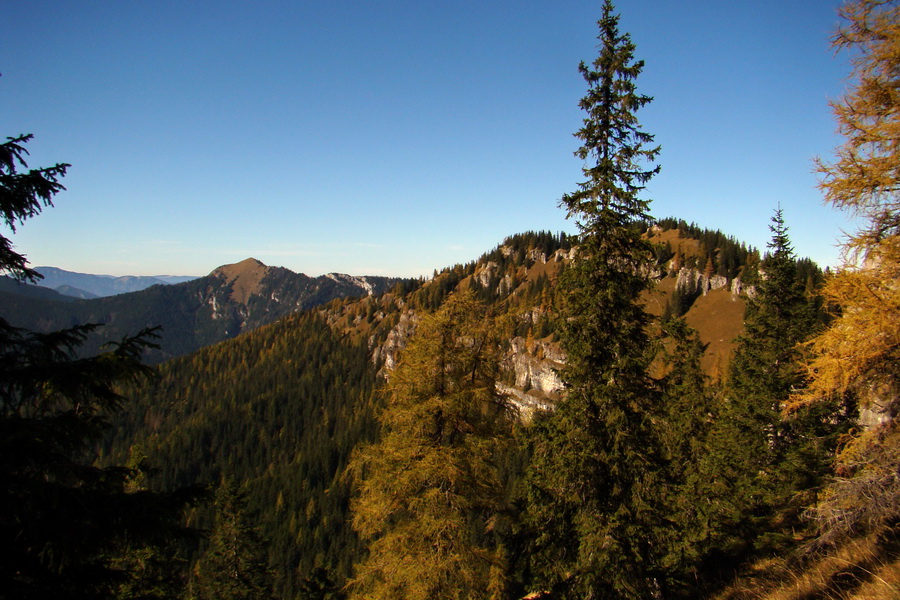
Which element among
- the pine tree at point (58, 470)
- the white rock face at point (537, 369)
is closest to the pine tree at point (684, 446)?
the pine tree at point (58, 470)

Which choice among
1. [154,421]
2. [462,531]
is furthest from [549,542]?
[154,421]

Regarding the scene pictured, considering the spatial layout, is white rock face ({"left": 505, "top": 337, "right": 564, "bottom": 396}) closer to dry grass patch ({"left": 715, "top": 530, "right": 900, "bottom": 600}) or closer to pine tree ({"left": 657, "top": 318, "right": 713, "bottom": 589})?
pine tree ({"left": 657, "top": 318, "right": 713, "bottom": 589})

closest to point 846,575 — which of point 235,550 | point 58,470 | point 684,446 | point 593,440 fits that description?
point 593,440

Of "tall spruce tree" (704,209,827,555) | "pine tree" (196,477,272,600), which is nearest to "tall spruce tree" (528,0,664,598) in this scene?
"tall spruce tree" (704,209,827,555)

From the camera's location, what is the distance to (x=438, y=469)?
11.0m

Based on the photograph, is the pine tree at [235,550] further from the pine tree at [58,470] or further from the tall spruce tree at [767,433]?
the tall spruce tree at [767,433]

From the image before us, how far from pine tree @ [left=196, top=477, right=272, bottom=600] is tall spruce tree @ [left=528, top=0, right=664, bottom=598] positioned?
18.7 meters

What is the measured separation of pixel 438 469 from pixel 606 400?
4677 mm

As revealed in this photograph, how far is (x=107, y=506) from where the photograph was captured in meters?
5.70

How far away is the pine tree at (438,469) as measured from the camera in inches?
434

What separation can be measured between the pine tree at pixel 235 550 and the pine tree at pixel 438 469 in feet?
49.1

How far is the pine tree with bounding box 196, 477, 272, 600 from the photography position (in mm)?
23672

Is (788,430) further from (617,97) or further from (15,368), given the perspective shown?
(15,368)

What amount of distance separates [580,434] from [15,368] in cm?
1129
